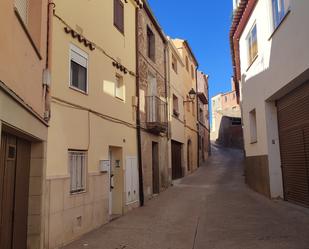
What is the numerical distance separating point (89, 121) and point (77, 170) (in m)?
1.30

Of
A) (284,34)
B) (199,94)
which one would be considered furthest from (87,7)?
(199,94)

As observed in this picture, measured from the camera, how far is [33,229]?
689cm

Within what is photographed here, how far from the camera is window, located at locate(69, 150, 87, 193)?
869 cm

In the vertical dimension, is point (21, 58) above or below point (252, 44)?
below

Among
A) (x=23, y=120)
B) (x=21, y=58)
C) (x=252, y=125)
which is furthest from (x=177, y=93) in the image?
(x=21, y=58)

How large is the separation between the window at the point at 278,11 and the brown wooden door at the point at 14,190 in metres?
7.49

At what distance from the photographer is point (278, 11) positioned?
10812 millimetres

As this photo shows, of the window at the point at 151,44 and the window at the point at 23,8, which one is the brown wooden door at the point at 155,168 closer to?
the window at the point at 151,44

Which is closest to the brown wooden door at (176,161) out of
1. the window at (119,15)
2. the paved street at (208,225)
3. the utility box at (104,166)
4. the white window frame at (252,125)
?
the paved street at (208,225)

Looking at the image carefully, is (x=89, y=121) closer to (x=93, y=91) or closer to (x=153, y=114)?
(x=93, y=91)

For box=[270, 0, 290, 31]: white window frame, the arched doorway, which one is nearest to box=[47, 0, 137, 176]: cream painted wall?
box=[270, 0, 290, 31]: white window frame

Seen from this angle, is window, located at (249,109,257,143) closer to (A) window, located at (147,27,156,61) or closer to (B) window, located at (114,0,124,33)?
(A) window, located at (147,27,156,61)

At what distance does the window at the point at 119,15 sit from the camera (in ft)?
39.4

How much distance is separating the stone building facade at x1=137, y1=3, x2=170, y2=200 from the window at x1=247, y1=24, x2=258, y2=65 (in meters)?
3.89
